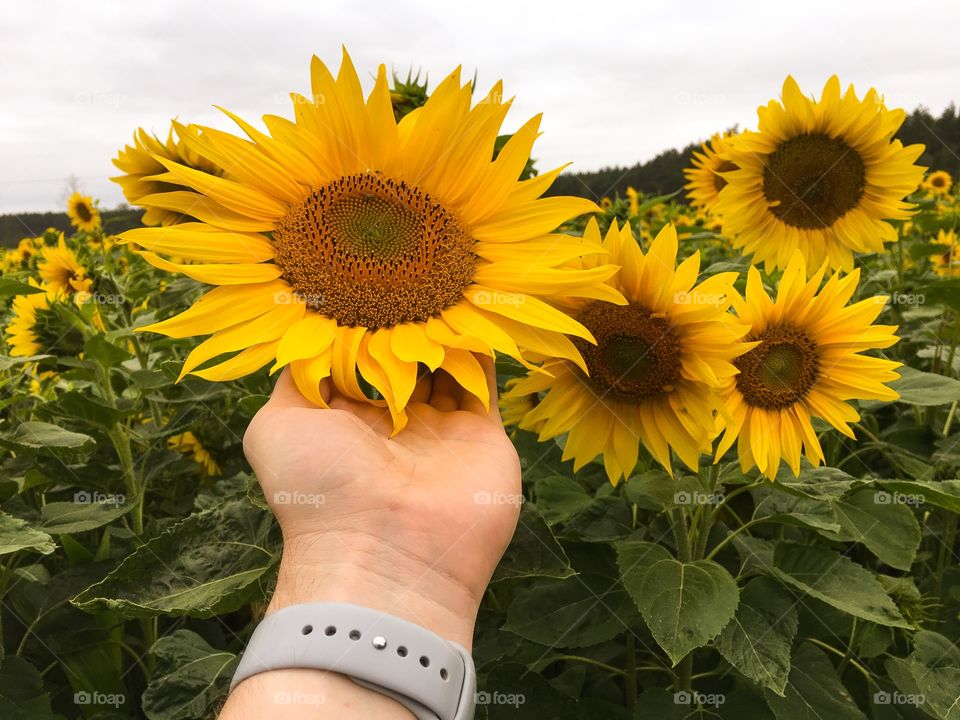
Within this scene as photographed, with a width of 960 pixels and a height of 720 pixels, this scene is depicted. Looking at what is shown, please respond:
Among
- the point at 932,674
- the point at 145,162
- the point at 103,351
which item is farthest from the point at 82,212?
the point at 932,674

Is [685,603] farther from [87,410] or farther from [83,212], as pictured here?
[83,212]

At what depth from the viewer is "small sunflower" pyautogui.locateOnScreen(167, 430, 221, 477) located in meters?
3.24

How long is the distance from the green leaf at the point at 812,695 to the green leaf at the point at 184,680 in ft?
4.68

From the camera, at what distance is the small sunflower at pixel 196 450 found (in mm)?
3242

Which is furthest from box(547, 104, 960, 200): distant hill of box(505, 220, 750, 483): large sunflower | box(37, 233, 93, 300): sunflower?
box(37, 233, 93, 300): sunflower

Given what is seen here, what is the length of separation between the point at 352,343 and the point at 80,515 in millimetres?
1196

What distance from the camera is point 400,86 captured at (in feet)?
6.47

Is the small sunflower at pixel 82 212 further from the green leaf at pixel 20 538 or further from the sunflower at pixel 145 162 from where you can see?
the green leaf at pixel 20 538

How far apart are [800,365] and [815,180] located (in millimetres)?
1646

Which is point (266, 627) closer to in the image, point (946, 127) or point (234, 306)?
point (234, 306)

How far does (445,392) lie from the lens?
1.77 meters

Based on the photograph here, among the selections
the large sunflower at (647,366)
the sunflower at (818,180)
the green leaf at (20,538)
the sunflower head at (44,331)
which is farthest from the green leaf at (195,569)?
the sunflower at (818,180)

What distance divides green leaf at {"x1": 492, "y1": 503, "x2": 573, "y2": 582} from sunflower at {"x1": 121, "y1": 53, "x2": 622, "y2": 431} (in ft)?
1.50

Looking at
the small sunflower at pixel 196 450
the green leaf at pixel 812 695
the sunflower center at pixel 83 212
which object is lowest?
the green leaf at pixel 812 695
